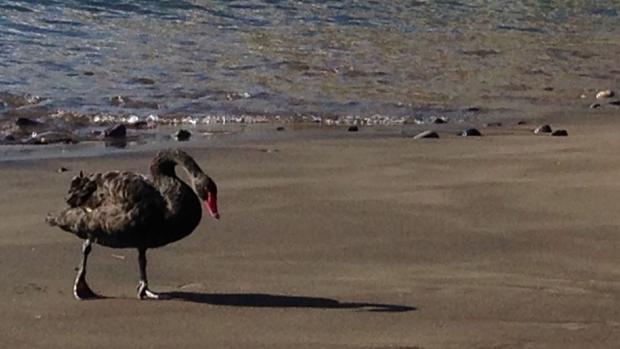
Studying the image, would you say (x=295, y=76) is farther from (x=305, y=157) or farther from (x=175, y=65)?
(x=305, y=157)

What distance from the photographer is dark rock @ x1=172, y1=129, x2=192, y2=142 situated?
11523 mm

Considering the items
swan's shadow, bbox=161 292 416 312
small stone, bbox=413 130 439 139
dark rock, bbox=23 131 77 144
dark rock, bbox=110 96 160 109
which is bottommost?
swan's shadow, bbox=161 292 416 312

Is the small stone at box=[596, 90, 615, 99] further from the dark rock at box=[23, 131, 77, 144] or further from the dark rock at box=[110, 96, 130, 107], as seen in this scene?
the dark rock at box=[23, 131, 77, 144]

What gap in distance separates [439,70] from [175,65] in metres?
2.84

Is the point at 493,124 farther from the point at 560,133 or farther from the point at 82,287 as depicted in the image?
the point at 82,287

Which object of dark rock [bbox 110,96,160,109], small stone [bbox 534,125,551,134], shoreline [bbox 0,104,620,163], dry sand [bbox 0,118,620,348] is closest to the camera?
dry sand [bbox 0,118,620,348]

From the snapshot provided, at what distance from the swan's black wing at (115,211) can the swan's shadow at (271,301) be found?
31 centimetres

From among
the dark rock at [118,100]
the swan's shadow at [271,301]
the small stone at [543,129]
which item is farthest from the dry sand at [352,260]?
the dark rock at [118,100]

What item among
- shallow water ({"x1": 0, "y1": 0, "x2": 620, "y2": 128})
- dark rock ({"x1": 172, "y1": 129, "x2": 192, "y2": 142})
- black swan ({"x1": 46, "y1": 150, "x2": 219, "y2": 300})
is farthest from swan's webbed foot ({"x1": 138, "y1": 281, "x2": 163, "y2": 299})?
shallow water ({"x1": 0, "y1": 0, "x2": 620, "y2": 128})

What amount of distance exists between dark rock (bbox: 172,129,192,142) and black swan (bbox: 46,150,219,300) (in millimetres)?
4913

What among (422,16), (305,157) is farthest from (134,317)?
(422,16)

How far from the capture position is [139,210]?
634cm

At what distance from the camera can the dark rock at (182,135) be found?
1152 centimetres

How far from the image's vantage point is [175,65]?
52.0 feet
